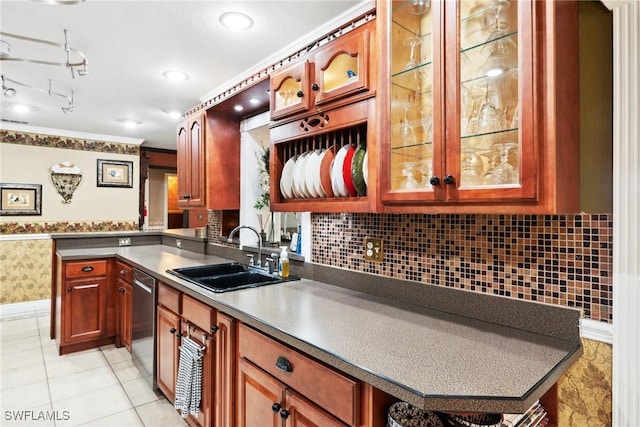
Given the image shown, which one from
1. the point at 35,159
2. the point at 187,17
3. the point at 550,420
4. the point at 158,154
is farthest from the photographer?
the point at 158,154

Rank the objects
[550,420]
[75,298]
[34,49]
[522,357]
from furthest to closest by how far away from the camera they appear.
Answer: [75,298]
[34,49]
[550,420]
[522,357]

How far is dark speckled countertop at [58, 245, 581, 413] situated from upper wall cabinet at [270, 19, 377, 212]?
1.51ft

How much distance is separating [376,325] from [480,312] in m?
0.42

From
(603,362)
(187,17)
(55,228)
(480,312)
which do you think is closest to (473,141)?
(480,312)

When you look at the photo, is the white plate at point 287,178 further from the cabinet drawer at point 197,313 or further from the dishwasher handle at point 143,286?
the dishwasher handle at point 143,286

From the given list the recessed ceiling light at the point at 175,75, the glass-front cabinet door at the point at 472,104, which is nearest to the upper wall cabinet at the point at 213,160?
the recessed ceiling light at the point at 175,75

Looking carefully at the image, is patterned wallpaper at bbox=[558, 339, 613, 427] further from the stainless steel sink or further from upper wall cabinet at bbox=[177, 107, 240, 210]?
upper wall cabinet at bbox=[177, 107, 240, 210]

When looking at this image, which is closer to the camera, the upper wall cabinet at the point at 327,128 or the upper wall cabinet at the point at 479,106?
the upper wall cabinet at the point at 479,106

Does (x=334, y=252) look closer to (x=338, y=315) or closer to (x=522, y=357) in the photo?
(x=338, y=315)

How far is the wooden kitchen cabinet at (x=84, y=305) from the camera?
3105mm

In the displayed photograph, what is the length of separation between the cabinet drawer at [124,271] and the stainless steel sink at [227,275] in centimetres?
82

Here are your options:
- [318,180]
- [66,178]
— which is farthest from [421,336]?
[66,178]

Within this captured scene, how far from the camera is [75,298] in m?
3.14

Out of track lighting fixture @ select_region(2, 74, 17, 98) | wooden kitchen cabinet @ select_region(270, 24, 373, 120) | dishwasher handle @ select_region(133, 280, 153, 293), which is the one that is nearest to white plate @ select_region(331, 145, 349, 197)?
wooden kitchen cabinet @ select_region(270, 24, 373, 120)
